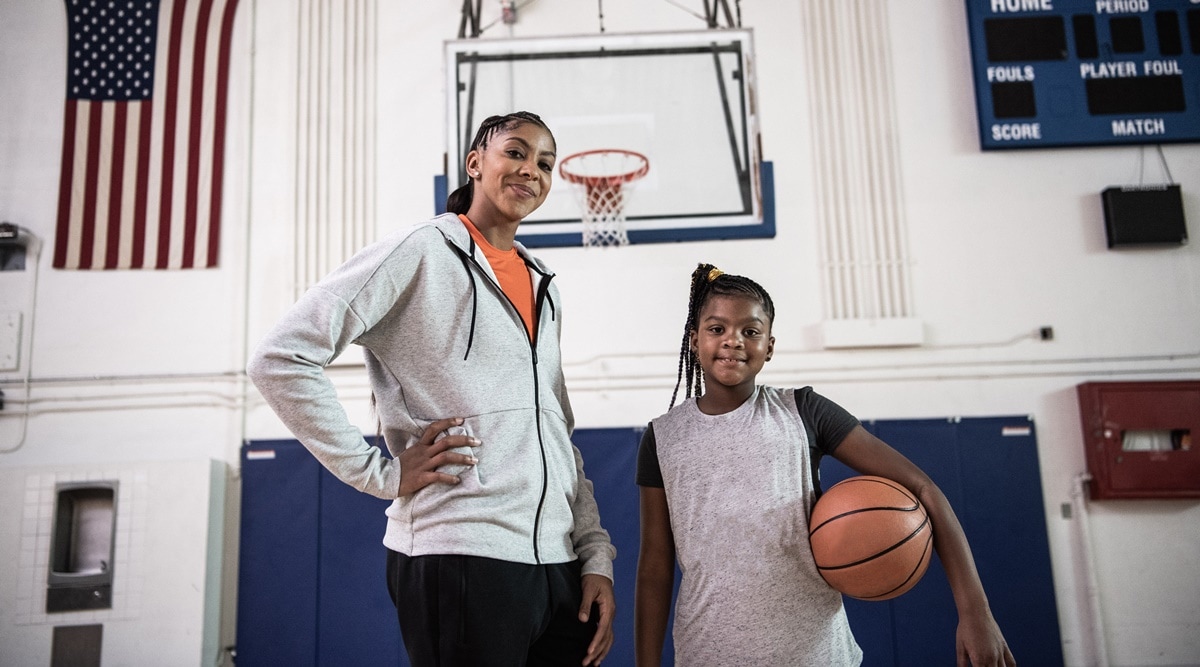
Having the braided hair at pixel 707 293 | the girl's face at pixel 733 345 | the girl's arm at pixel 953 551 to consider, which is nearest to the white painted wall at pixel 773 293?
the braided hair at pixel 707 293

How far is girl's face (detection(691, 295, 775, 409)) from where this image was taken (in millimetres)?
2053

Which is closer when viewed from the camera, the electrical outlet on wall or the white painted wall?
the white painted wall

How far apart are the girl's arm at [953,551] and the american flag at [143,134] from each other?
13.5 ft

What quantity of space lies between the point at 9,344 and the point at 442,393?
4.28m

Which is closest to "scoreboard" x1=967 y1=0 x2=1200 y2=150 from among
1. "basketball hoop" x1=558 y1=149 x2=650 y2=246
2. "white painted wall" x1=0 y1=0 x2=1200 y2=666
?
"white painted wall" x1=0 y1=0 x2=1200 y2=666

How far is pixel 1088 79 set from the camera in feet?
16.0

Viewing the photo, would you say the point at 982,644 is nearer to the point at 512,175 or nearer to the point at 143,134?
the point at 512,175

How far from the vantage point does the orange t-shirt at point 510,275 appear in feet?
6.05

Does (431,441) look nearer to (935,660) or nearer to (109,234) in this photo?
(935,660)

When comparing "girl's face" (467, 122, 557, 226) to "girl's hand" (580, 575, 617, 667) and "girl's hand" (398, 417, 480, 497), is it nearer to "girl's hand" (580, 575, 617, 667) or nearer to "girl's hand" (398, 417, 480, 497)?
"girl's hand" (398, 417, 480, 497)

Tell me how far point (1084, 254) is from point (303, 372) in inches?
182

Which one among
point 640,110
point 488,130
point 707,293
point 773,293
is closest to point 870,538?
point 707,293

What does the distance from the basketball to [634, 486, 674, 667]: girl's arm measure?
33 cm

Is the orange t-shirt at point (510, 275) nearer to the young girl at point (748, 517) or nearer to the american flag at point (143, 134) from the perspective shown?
the young girl at point (748, 517)
